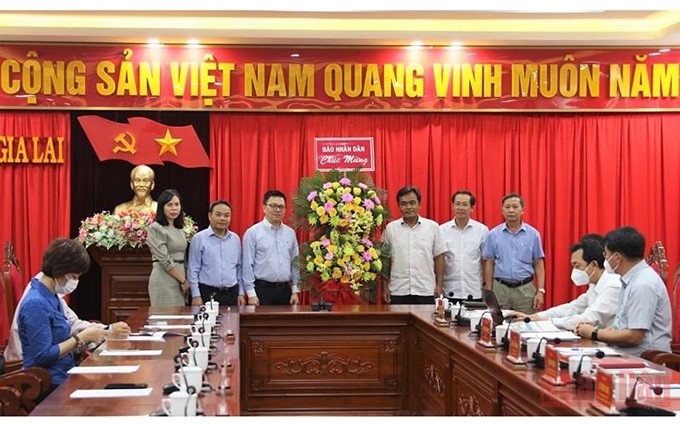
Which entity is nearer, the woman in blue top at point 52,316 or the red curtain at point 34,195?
the woman in blue top at point 52,316

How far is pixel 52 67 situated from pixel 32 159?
0.83 metres

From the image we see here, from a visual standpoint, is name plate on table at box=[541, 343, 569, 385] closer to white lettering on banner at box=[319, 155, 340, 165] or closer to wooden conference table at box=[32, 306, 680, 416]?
wooden conference table at box=[32, 306, 680, 416]

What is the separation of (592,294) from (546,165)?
3.36 metres

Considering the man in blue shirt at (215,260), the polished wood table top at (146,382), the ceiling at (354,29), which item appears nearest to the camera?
the polished wood table top at (146,382)

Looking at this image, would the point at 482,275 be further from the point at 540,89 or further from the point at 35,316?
the point at 35,316

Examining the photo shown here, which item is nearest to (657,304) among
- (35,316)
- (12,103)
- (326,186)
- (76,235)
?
(35,316)

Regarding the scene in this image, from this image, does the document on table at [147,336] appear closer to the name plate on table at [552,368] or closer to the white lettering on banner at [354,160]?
the name plate on table at [552,368]

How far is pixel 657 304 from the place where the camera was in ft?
12.8

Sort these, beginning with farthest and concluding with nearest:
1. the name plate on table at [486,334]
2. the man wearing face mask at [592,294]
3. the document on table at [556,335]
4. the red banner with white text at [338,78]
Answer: the red banner with white text at [338,78] → the man wearing face mask at [592,294] → the document on table at [556,335] → the name plate on table at [486,334]

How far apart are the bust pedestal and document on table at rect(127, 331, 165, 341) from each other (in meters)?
2.41

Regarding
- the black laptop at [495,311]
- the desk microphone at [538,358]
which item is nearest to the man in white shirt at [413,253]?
the black laptop at [495,311]

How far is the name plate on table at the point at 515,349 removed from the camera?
130 inches

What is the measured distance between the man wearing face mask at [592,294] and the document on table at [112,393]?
246 cm

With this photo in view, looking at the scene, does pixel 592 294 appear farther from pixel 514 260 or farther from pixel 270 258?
pixel 270 258
